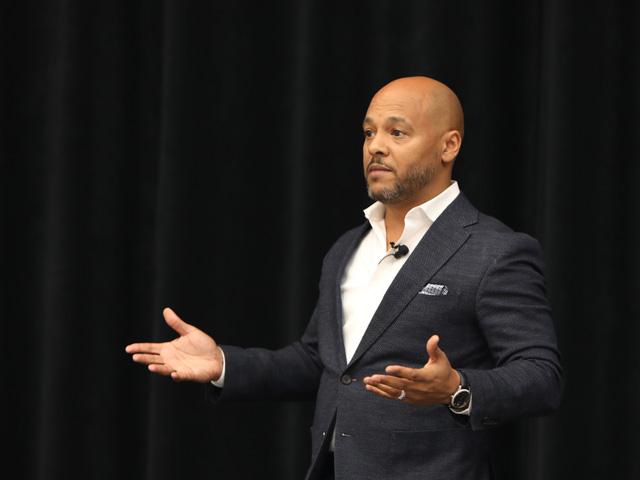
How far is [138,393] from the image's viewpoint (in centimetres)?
312

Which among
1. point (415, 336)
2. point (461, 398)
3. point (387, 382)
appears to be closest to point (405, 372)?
point (387, 382)

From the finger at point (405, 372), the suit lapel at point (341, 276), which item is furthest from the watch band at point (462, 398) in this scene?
the suit lapel at point (341, 276)

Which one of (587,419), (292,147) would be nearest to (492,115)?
(292,147)

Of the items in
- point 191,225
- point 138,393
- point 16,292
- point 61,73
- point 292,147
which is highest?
point 61,73

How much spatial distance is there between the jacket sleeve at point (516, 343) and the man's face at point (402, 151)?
0.27m

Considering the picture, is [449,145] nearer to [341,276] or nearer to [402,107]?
[402,107]

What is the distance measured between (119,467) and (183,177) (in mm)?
958

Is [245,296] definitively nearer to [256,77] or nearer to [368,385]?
[256,77]

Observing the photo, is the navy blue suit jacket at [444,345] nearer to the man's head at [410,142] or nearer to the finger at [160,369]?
the man's head at [410,142]

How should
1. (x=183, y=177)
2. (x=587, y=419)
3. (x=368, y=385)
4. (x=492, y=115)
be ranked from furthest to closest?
(x=183, y=177)
(x=492, y=115)
(x=587, y=419)
(x=368, y=385)

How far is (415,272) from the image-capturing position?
1.99 m

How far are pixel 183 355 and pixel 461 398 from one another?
26.3 inches

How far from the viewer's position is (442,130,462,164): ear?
217cm

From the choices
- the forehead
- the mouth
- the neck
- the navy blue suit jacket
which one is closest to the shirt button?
the navy blue suit jacket
